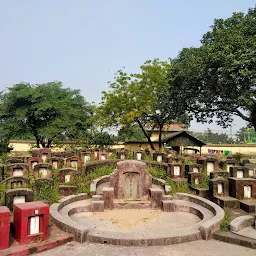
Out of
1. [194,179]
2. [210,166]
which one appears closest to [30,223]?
[194,179]

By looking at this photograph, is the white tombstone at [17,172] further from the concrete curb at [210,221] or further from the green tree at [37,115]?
the green tree at [37,115]

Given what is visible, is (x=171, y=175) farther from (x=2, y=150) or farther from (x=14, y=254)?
(x=2, y=150)

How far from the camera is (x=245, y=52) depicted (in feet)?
50.8

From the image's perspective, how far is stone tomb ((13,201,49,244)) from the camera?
18.4ft

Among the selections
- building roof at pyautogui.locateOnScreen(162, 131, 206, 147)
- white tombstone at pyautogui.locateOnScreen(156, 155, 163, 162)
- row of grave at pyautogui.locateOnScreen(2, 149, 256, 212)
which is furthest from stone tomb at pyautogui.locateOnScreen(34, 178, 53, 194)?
building roof at pyautogui.locateOnScreen(162, 131, 206, 147)

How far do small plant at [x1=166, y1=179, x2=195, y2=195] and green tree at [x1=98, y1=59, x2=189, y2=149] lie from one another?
12011mm

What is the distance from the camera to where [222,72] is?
1608cm

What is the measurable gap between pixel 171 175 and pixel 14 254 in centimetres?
908

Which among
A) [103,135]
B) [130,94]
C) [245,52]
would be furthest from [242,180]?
[103,135]

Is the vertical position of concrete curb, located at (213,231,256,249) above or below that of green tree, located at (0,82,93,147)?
below

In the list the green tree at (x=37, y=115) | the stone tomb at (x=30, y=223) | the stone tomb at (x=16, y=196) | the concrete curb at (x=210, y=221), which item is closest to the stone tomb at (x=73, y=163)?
the stone tomb at (x=16, y=196)

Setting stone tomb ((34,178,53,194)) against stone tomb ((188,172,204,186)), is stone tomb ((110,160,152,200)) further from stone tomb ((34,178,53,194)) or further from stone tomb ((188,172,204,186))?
stone tomb ((188,172,204,186))

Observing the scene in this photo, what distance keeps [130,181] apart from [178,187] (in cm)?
262

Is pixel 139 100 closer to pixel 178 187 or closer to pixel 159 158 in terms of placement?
pixel 159 158
